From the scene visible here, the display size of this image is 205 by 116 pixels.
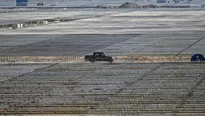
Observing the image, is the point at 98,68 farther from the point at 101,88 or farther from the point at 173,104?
the point at 173,104

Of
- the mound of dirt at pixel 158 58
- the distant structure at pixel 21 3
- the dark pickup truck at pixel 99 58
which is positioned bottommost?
the distant structure at pixel 21 3

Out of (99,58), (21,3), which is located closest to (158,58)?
(99,58)

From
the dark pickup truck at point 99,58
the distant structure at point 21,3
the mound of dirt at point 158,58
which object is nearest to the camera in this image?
the dark pickup truck at point 99,58

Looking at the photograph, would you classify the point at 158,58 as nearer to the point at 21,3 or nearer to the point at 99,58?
the point at 99,58

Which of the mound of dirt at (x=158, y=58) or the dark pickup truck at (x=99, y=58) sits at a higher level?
the dark pickup truck at (x=99, y=58)

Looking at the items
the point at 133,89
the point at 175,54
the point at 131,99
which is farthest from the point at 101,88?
the point at 175,54

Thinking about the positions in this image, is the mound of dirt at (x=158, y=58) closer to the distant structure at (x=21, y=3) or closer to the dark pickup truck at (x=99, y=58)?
the dark pickup truck at (x=99, y=58)

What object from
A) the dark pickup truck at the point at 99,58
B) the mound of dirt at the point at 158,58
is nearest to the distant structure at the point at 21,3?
the mound of dirt at the point at 158,58

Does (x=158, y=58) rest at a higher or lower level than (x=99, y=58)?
lower

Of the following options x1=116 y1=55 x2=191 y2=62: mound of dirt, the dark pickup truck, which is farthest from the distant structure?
the dark pickup truck

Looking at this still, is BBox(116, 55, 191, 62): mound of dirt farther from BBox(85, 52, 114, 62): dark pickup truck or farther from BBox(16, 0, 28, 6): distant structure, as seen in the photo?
BBox(16, 0, 28, 6): distant structure

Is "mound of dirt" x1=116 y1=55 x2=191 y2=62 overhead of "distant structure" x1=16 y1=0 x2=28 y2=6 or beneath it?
overhead

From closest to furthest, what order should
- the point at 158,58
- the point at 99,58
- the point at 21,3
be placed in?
the point at 99,58 < the point at 158,58 < the point at 21,3
